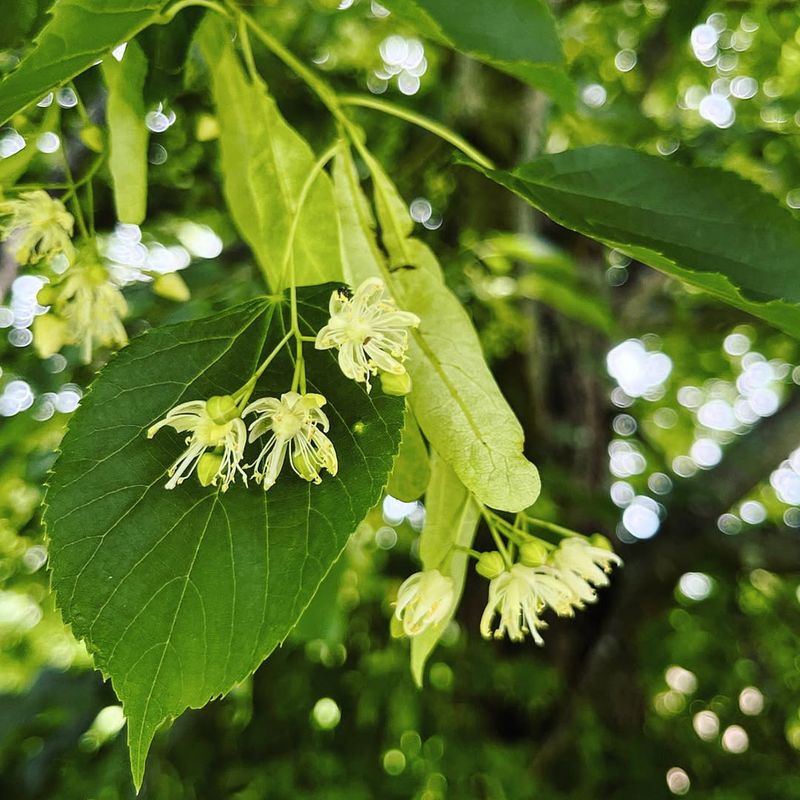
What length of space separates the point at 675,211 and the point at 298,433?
0.91ft

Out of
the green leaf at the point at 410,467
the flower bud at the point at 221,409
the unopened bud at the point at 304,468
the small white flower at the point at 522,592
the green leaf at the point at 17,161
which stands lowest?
the small white flower at the point at 522,592

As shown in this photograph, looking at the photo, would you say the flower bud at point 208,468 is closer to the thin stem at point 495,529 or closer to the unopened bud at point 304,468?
the unopened bud at point 304,468

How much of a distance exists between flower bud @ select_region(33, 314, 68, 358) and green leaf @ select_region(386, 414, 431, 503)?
1.06 feet

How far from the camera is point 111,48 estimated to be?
0.43 metres

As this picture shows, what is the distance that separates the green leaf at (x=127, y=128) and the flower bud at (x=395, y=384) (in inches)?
9.9

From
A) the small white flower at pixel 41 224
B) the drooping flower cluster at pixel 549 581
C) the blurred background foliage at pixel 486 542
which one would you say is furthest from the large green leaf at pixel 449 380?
the blurred background foliage at pixel 486 542

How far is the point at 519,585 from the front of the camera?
53 cm

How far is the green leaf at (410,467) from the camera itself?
46 cm

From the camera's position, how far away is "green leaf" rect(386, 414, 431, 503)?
460mm

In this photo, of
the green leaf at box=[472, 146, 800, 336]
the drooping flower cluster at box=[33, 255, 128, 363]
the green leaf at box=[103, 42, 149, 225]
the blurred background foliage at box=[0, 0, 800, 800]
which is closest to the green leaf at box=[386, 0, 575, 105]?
the green leaf at box=[472, 146, 800, 336]

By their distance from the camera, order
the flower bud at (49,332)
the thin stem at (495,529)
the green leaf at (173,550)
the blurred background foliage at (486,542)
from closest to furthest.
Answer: the green leaf at (173,550) → the thin stem at (495,529) → the flower bud at (49,332) → the blurred background foliage at (486,542)

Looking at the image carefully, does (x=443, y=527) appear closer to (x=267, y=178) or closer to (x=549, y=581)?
(x=549, y=581)

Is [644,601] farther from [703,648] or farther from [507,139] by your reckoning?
[507,139]

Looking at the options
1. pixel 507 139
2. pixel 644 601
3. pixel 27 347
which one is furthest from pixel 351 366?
pixel 644 601
